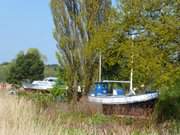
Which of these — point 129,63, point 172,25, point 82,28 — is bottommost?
point 129,63

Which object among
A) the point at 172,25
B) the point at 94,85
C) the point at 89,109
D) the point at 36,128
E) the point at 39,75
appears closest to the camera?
the point at 36,128

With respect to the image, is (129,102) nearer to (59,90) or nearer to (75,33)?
(75,33)

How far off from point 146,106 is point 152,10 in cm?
914

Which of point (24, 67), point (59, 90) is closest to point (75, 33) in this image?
point (59, 90)

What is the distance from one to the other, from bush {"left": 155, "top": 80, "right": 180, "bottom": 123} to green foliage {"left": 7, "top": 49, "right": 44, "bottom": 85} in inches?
1623

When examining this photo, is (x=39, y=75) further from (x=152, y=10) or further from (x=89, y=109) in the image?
(x=152, y=10)

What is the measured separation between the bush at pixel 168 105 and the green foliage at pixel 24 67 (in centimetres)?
4123

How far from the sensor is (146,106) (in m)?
20.9

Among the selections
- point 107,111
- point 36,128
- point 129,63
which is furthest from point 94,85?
point 36,128

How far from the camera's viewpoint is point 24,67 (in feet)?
188

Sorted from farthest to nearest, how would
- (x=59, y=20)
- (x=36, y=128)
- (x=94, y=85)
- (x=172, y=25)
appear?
(x=59, y=20)
(x=94, y=85)
(x=172, y=25)
(x=36, y=128)

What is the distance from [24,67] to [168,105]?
139ft

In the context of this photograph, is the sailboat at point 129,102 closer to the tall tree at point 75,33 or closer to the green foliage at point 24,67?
the tall tree at point 75,33

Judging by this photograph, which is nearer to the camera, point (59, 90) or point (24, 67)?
point (59, 90)
